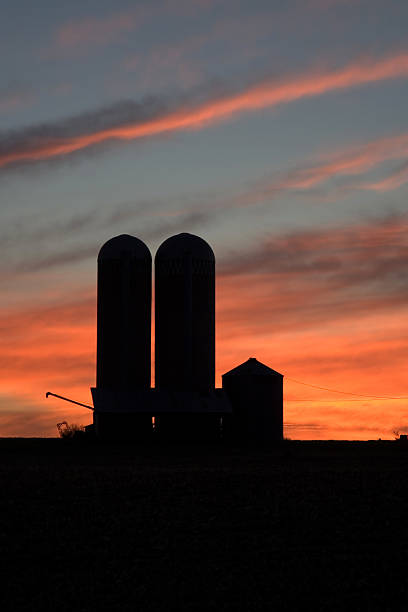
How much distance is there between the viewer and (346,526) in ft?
89.4

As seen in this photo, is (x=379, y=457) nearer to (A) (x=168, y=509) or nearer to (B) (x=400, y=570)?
(A) (x=168, y=509)

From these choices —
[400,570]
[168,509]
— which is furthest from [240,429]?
[400,570]

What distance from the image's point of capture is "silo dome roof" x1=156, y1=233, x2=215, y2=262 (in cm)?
6694

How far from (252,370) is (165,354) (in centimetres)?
627

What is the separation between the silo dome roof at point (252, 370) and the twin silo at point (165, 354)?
1.69 ft

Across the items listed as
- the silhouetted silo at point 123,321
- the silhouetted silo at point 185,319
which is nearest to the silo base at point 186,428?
the silhouetted silo at point 185,319

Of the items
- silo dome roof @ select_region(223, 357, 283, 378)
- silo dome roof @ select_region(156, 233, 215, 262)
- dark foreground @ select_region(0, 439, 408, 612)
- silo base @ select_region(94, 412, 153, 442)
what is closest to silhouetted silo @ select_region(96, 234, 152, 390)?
silo dome roof @ select_region(156, 233, 215, 262)

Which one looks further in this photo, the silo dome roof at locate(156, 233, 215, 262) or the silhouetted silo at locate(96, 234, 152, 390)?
the silo dome roof at locate(156, 233, 215, 262)

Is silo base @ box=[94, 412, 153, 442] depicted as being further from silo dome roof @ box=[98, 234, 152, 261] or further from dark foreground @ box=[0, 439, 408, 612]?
dark foreground @ box=[0, 439, 408, 612]

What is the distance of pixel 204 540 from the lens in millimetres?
25344

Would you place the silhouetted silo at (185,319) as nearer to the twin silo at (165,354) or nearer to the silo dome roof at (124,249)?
the twin silo at (165,354)

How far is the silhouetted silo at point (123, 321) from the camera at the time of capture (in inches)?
2574

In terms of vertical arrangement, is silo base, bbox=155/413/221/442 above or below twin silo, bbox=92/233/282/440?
below

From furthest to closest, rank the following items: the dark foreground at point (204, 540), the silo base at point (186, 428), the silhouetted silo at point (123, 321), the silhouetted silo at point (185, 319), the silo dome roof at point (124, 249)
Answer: the silo dome roof at point (124, 249)
the silhouetted silo at point (123, 321)
the silhouetted silo at point (185, 319)
the silo base at point (186, 428)
the dark foreground at point (204, 540)
